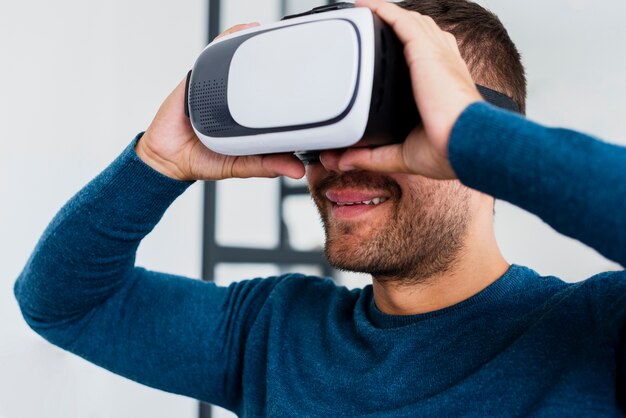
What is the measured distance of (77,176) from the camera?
4.86 feet

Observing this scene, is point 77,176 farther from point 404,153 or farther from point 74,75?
point 404,153

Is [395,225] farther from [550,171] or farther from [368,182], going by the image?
[550,171]

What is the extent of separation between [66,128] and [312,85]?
91 centimetres

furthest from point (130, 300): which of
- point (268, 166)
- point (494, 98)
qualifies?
point (494, 98)

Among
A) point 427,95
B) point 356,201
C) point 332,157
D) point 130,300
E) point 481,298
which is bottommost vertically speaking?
point 130,300

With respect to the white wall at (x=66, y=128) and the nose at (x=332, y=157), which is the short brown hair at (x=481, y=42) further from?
the white wall at (x=66, y=128)

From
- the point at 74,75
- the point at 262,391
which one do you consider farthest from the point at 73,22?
the point at 262,391

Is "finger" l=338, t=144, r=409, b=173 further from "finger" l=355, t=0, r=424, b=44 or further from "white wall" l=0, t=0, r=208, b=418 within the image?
"white wall" l=0, t=0, r=208, b=418

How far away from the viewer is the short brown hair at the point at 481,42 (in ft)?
3.50

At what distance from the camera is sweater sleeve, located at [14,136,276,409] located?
3.48ft

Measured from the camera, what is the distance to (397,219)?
38.6 inches

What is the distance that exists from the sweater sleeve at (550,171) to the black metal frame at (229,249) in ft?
4.50

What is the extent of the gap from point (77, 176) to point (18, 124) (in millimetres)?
191

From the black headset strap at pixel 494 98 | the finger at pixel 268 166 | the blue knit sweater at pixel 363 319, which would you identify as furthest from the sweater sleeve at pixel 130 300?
the black headset strap at pixel 494 98
